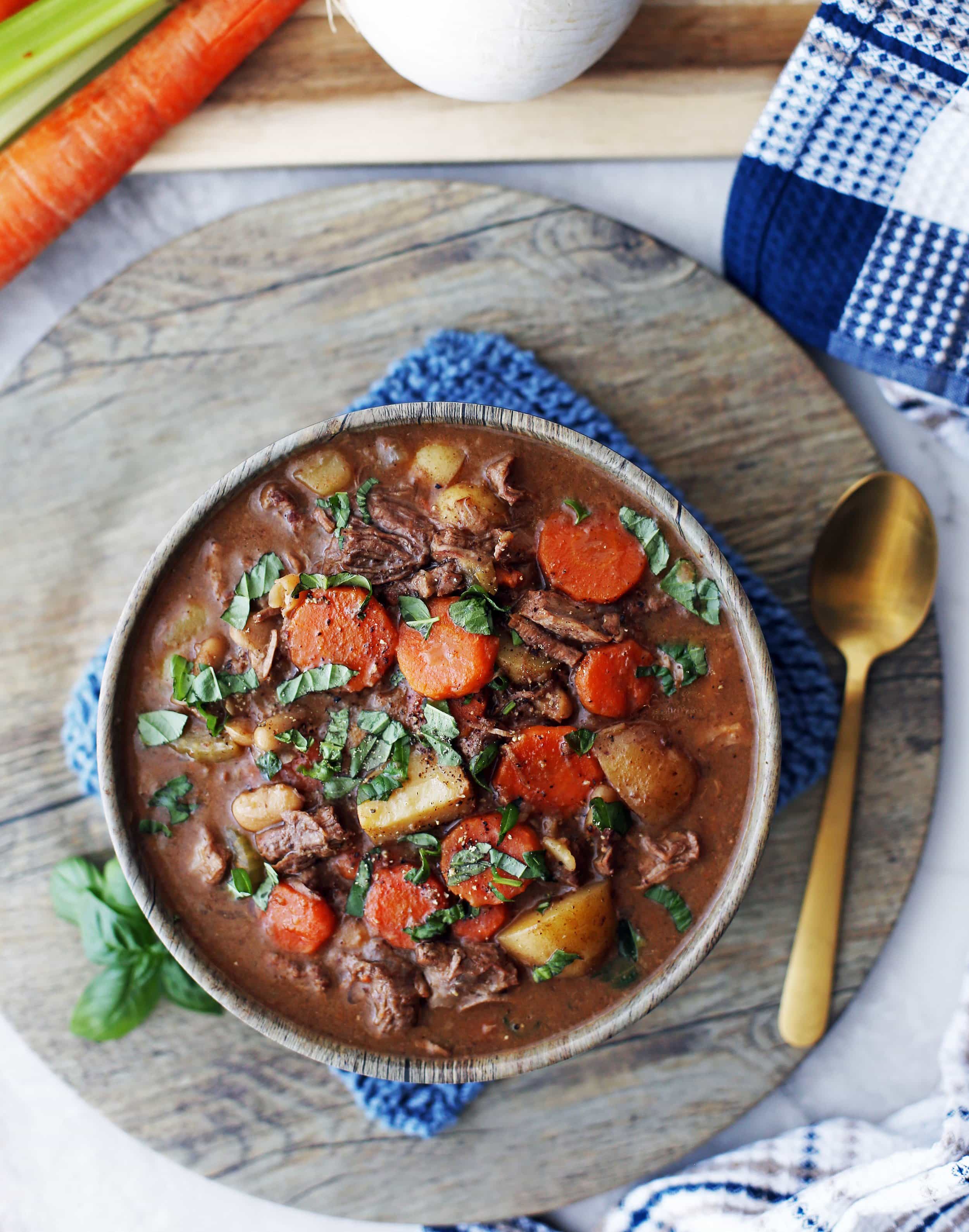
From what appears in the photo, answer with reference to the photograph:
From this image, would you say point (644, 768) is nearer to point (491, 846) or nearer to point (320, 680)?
point (491, 846)

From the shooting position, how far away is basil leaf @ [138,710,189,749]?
2.48 meters

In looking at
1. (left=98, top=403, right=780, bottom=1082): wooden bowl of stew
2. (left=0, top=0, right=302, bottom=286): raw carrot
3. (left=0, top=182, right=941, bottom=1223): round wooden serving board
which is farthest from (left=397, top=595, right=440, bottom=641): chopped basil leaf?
(left=0, top=0, right=302, bottom=286): raw carrot

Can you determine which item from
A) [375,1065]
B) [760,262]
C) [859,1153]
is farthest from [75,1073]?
[760,262]

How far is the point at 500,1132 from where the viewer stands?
10.2 ft

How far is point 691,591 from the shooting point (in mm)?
2465

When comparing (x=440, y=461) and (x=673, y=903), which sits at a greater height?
(x=440, y=461)

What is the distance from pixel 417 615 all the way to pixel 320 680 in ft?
0.95

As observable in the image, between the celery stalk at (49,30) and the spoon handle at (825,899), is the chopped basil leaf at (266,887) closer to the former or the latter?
the spoon handle at (825,899)

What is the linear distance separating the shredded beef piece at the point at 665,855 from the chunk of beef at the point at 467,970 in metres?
0.41

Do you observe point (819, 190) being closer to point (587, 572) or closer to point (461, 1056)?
point (587, 572)

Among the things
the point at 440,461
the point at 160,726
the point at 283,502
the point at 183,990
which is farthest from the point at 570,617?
the point at 183,990

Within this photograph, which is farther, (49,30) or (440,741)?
(49,30)

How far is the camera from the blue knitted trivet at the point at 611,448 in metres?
2.99

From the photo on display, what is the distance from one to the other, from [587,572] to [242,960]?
1338mm
